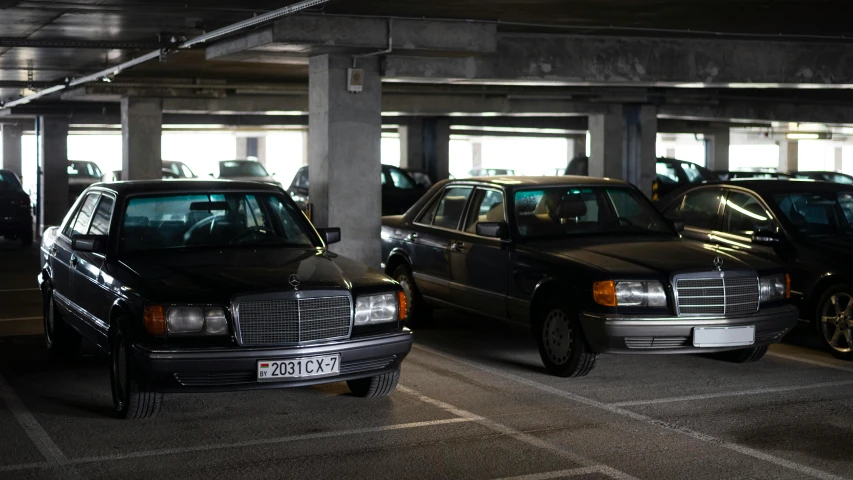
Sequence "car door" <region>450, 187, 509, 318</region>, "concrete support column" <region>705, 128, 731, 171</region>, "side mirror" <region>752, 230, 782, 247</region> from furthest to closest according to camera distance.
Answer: "concrete support column" <region>705, 128, 731, 171</region>, "side mirror" <region>752, 230, 782, 247</region>, "car door" <region>450, 187, 509, 318</region>

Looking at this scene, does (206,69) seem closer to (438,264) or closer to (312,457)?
(438,264)

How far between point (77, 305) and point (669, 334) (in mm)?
4284

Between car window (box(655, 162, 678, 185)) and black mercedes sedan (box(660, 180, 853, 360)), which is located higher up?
car window (box(655, 162, 678, 185))

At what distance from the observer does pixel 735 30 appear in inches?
574

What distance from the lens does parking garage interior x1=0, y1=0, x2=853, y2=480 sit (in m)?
6.16

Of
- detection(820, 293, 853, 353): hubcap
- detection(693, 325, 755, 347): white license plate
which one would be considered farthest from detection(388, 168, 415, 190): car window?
detection(693, 325, 755, 347): white license plate

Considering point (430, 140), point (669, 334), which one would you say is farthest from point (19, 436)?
point (430, 140)

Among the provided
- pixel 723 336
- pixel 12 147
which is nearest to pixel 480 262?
pixel 723 336

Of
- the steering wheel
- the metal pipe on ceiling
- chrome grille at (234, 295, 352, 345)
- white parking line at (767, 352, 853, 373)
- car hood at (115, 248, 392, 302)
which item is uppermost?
the metal pipe on ceiling

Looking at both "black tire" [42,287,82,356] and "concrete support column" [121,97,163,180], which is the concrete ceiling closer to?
"black tire" [42,287,82,356]

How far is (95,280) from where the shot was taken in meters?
7.56

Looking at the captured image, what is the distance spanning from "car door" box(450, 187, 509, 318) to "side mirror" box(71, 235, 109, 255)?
3.20 m

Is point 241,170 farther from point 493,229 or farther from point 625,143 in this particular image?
point 493,229

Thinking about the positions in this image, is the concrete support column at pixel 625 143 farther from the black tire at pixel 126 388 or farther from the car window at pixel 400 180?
the black tire at pixel 126 388
